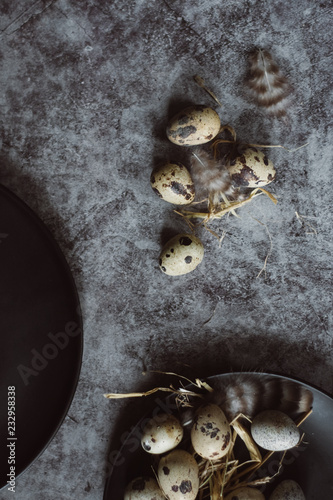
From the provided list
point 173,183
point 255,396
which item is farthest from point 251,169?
point 255,396

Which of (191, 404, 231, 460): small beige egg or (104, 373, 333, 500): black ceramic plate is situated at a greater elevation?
(191, 404, 231, 460): small beige egg

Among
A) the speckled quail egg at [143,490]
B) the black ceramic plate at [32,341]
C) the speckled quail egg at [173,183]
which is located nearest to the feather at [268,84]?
the speckled quail egg at [173,183]

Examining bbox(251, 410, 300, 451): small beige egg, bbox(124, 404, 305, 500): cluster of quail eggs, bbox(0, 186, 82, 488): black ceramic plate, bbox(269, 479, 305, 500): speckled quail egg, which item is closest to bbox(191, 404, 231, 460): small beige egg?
bbox(124, 404, 305, 500): cluster of quail eggs

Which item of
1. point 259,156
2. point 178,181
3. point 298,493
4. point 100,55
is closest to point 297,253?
point 259,156

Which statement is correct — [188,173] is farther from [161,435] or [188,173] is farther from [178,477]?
[178,477]

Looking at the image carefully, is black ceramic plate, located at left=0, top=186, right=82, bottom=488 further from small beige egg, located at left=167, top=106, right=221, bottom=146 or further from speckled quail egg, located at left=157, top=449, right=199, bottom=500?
small beige egg, located at left=167, top=106, right=221, bottom=146

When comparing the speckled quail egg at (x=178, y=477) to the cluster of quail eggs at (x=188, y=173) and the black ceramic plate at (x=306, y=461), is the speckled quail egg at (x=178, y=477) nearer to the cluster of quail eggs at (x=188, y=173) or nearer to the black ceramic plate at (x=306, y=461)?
the black ceramic plate at (x=306, y=461)

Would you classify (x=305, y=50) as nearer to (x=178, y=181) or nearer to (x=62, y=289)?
(x=178, y=181)
